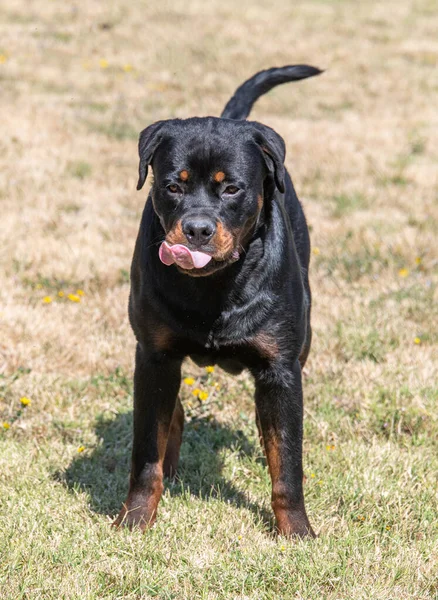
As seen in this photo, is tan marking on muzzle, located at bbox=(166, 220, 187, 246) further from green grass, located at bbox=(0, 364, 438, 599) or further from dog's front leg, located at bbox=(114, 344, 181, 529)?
green grass, located at bbox=(0, 364, 438, 599)

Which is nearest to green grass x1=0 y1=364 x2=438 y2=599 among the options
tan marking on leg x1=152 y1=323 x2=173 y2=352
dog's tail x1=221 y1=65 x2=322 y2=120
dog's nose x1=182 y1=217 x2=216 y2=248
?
tan marking on leg x1=152 y1=323 x2=173 y2=352

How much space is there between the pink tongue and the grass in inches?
41.5

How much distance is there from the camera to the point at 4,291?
5.46m

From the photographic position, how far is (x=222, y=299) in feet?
10.7

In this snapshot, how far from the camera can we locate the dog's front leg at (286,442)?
3.31m

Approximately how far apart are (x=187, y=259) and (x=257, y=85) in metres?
1.97

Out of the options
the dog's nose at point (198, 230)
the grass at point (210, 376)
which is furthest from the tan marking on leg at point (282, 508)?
the dog's nose at point (198, 230)

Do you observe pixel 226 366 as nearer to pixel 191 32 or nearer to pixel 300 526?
pixel 300 526

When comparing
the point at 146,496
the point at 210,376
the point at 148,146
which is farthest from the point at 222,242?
the point at 210,376

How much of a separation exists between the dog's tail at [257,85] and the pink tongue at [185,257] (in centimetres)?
172

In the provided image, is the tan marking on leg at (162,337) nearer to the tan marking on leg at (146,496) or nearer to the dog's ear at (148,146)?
the tan marking on leg at (146,496)

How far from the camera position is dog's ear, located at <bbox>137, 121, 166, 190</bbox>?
3.30 metres

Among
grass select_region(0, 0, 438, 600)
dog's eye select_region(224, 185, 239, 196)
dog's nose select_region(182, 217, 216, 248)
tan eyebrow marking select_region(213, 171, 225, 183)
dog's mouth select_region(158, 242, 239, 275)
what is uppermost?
tan eyebrow marking select_region(213, 171, 225, 183)

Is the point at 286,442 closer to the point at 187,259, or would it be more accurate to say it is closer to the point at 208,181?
the point at 187,259
